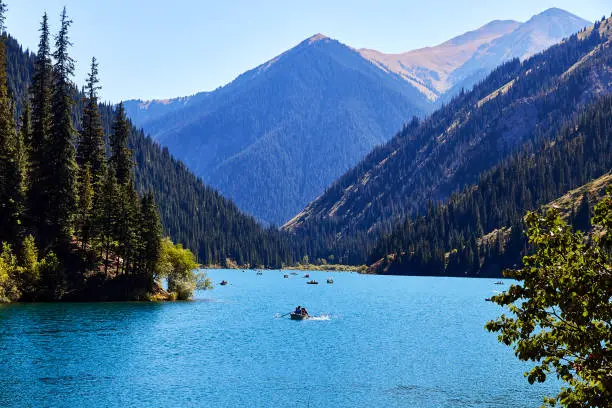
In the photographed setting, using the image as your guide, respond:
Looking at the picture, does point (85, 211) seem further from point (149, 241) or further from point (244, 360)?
point (244, 360)

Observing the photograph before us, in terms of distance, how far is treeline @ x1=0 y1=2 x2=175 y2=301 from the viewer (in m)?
120

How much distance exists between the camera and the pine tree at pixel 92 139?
14050 cm

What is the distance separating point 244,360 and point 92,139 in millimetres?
87889

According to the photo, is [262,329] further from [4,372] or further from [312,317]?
[4,372]

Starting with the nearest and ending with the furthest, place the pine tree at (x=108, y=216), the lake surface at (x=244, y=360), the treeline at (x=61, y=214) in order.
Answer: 1. the lake surface at (x=244, y=360)
2. the treeline at (x=61, y=214)
3. the pine tree at (x=108, y=216)

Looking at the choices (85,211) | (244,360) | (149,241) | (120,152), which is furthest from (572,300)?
(120,152)

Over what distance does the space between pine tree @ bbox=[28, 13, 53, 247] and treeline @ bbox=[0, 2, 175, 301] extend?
0.63 ft

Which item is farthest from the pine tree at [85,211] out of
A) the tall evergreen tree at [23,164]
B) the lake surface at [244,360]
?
the lake surface at [244,360]

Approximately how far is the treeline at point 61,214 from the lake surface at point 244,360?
6954mm

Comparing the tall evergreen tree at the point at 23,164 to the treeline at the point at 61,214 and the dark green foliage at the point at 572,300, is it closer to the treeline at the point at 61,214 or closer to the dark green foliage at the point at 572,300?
the treeline at the point at 61,214

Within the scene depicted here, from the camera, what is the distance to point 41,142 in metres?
133

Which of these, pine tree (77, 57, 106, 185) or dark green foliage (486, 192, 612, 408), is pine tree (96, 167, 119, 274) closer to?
pine tree (77, 57, 106, 185)

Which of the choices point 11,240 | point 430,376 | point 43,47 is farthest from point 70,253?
point 430,376

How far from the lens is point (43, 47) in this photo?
13225 centimetres
